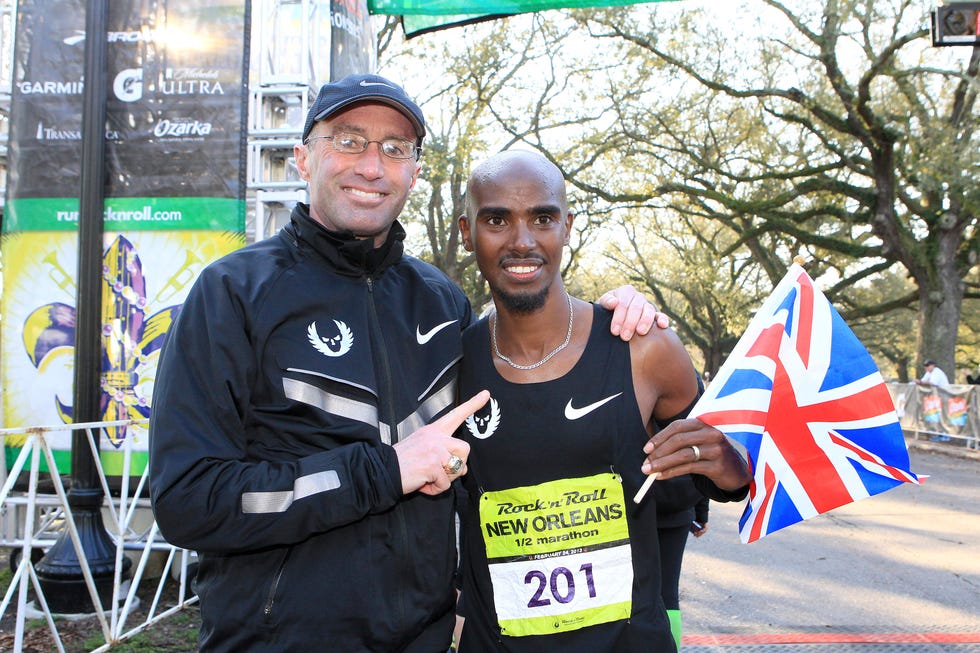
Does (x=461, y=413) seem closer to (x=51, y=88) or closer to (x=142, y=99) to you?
(x=142, y=99)

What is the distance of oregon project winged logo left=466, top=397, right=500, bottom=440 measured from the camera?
243cm

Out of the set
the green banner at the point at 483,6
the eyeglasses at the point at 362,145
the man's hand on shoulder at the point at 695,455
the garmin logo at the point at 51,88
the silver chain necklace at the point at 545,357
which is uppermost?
the green banner at the point at 483,6

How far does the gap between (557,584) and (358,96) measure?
4.90 feet

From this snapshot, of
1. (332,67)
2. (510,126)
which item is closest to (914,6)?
(510,126)

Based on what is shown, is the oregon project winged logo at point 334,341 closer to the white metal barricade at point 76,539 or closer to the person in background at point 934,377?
the white metal barricade at point 76,539

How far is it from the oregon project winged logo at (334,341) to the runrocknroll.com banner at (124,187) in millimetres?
3880

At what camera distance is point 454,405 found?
2510mm

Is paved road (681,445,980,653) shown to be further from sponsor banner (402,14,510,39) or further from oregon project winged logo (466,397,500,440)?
sponsor banner (402,14,510,39)

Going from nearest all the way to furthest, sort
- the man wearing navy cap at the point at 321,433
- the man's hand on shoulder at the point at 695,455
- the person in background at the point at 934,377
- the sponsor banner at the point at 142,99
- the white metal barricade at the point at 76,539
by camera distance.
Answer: the man wearing navy cap at the point at 321,433, the man's hand on shoulder at the point at 695,455, the white metal barricade at the point at 76,539, the sponsor banner at the point at 142,99, the person in background at the point at 934,377

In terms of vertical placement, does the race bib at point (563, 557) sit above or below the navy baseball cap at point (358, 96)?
below

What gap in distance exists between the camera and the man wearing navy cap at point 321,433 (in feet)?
6.36

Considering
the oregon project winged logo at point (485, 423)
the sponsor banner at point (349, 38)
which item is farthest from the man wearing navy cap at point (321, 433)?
the sponsor banner at point (349, 38)

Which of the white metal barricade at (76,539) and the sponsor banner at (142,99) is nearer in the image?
the white metal barricade at (76,539)

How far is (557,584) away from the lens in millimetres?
2363
